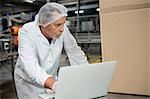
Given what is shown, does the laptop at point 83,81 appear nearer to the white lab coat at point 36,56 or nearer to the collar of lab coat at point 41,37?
the white lab coat at point 36,56

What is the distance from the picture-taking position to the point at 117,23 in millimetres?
3049

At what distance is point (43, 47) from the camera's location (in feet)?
4.46

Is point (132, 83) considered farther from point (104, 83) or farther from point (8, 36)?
point (8, 36)

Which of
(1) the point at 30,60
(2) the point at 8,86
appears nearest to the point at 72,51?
(1) the point at 30,60

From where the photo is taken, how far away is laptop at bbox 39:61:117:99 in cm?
86

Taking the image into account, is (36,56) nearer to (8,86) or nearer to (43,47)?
(43,47)

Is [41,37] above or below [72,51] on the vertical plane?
above

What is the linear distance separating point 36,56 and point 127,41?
1996 millimetres

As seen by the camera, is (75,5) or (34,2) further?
(34,2)

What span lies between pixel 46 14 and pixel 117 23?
6.16 feet

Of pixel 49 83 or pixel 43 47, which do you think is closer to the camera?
pixel 49 83

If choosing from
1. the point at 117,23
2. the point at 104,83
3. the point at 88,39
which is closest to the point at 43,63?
the point at 104,83

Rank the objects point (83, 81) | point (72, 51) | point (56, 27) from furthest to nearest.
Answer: point (72, 51), point (56, 27), point (83, 81)

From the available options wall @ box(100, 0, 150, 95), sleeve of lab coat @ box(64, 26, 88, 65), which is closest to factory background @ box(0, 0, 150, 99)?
wall @ box(100, 0, 150, 95)
